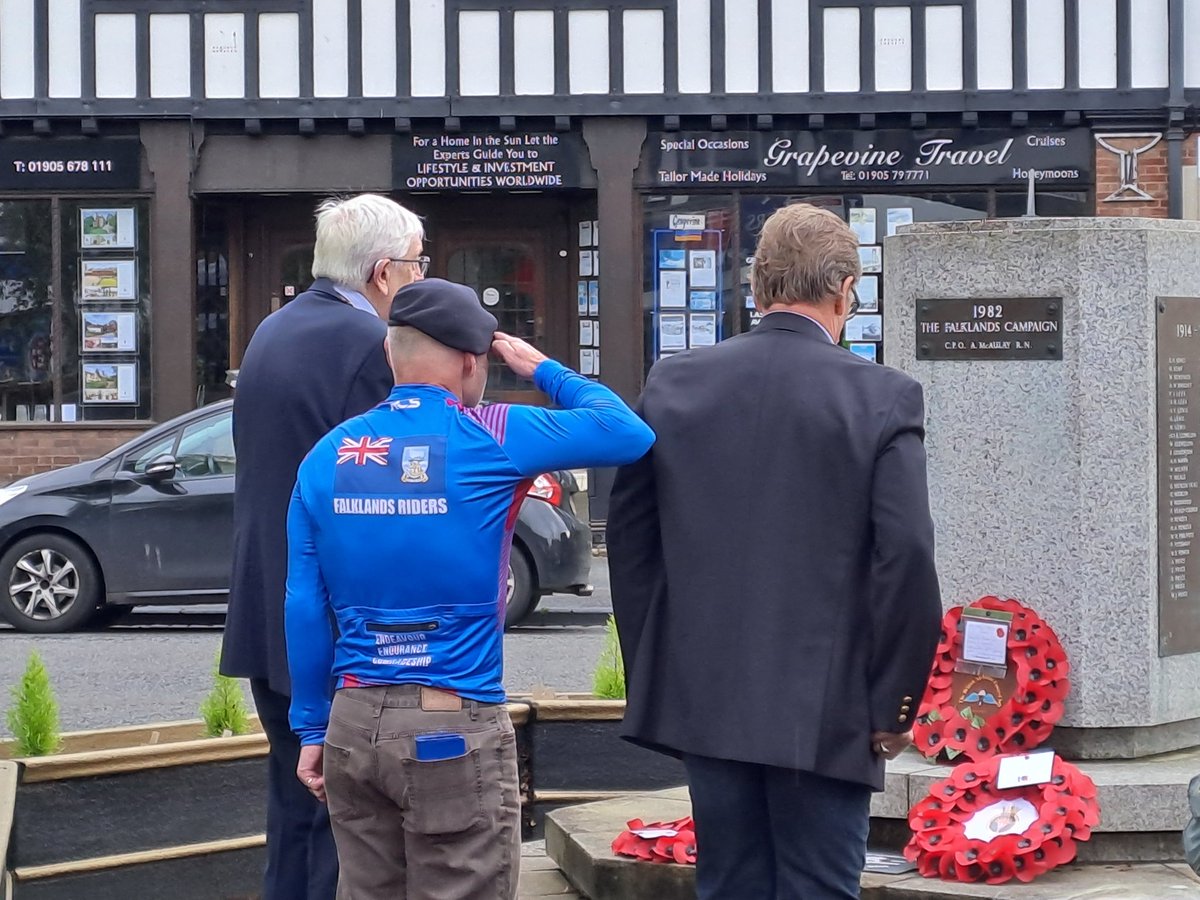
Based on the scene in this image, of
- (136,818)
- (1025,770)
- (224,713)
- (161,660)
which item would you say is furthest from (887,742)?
(161,660)

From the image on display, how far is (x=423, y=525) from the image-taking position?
3.31 metres

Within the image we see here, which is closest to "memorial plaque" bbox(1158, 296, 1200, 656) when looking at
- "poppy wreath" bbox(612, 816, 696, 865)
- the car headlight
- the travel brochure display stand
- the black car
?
"poppy wreath" bbox(612, 816, 696, 865)

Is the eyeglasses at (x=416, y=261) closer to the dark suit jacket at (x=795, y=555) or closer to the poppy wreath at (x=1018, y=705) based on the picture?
the dark suit jacket at (x=795, y=555)

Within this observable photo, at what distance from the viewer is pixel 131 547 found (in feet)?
38.8

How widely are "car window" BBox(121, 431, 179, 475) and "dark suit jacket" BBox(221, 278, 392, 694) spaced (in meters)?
7.96

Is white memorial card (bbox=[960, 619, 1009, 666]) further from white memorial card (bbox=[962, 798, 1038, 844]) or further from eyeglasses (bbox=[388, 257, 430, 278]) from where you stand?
eyeglasses (bbox=[388, 257, 430, 278])

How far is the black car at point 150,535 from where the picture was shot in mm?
11719

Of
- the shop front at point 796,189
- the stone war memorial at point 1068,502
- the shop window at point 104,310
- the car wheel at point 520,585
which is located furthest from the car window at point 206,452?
the stone war memorial at point 1068,502

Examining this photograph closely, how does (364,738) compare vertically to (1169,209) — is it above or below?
below

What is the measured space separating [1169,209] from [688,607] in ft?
48.9

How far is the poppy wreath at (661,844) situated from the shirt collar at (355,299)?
1.75 m

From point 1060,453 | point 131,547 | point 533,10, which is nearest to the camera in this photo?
point 1060,453

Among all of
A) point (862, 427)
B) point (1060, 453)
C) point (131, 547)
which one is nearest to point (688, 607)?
point (862, 427)

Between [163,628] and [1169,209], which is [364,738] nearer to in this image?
[163,628]
